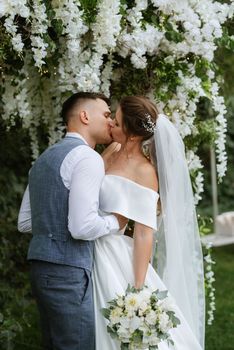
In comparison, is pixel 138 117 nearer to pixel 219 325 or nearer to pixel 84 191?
pixel 84 191

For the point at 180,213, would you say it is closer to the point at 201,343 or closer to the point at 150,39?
the point at 201,343

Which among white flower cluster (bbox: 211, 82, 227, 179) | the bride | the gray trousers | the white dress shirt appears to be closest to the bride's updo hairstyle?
the bride

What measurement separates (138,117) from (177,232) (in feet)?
2.01

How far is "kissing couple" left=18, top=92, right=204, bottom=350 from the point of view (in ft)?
10.2

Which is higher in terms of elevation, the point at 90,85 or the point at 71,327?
the point at 90,85

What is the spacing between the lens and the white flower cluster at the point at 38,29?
10.9 ft

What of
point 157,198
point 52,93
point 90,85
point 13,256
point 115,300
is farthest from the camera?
point 13,256

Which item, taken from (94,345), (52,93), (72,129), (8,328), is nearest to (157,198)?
(72,129)

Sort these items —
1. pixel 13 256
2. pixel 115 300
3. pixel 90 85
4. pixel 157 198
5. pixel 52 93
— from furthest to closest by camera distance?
pixel 13 256, pixel 52 93, pixel 90 85, pixel 157 198, pixel 115 300

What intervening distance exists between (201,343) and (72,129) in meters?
1.28

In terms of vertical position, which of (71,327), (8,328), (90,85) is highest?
(90,85)

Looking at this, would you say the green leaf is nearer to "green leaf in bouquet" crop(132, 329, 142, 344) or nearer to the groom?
"green leaf in bouquet" crop(132, 329, 142, 344)

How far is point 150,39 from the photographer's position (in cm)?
371

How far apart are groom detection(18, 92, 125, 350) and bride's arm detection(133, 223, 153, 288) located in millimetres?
138
